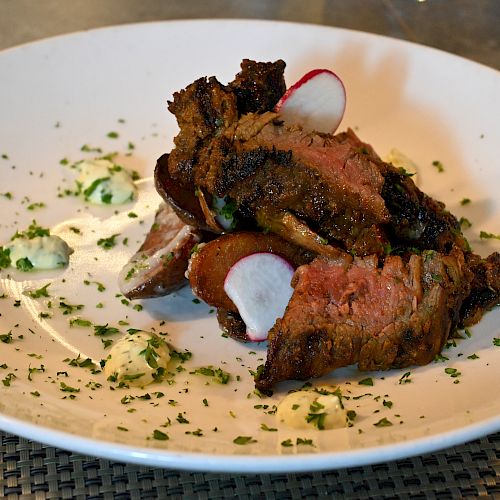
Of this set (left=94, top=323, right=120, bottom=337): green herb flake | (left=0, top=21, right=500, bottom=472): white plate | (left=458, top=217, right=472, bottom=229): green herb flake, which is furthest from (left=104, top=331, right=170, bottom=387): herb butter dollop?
(left=458, top=217, right=472, bottom=229): green herb flake

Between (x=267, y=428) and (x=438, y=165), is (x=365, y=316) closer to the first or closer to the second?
(x=267, y=428)

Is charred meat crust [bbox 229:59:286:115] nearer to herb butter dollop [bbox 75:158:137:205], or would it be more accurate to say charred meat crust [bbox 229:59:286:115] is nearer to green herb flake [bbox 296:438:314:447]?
herb butter dollop [bbox 75:158:137:205]

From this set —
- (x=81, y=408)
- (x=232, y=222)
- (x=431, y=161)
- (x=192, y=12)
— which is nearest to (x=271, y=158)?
(x=232, y=222)

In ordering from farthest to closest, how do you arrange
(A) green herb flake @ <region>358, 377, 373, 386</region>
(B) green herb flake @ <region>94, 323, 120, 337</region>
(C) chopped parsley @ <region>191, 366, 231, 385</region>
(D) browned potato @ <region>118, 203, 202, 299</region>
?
1. (D) browned potato @ <region>118, 203, 202, 299</region>
2. (B) green herb flake @ <region>94, 323, 120, 337</region>
3. (C) chopped parsley @ <region>191, 366, 231, 385</region>
4. (A) green herb flake @ <region>358, 377, 373, 386</region>

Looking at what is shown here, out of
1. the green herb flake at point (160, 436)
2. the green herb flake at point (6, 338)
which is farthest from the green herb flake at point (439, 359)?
the green herb flake at point (6, 338)

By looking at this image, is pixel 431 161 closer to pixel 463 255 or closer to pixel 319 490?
pixel 463 255

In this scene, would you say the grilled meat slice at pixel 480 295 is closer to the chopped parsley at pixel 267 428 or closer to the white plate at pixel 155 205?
the white plate at pixel 155 205

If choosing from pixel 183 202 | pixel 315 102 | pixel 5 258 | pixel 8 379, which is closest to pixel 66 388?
pixel 8 379
